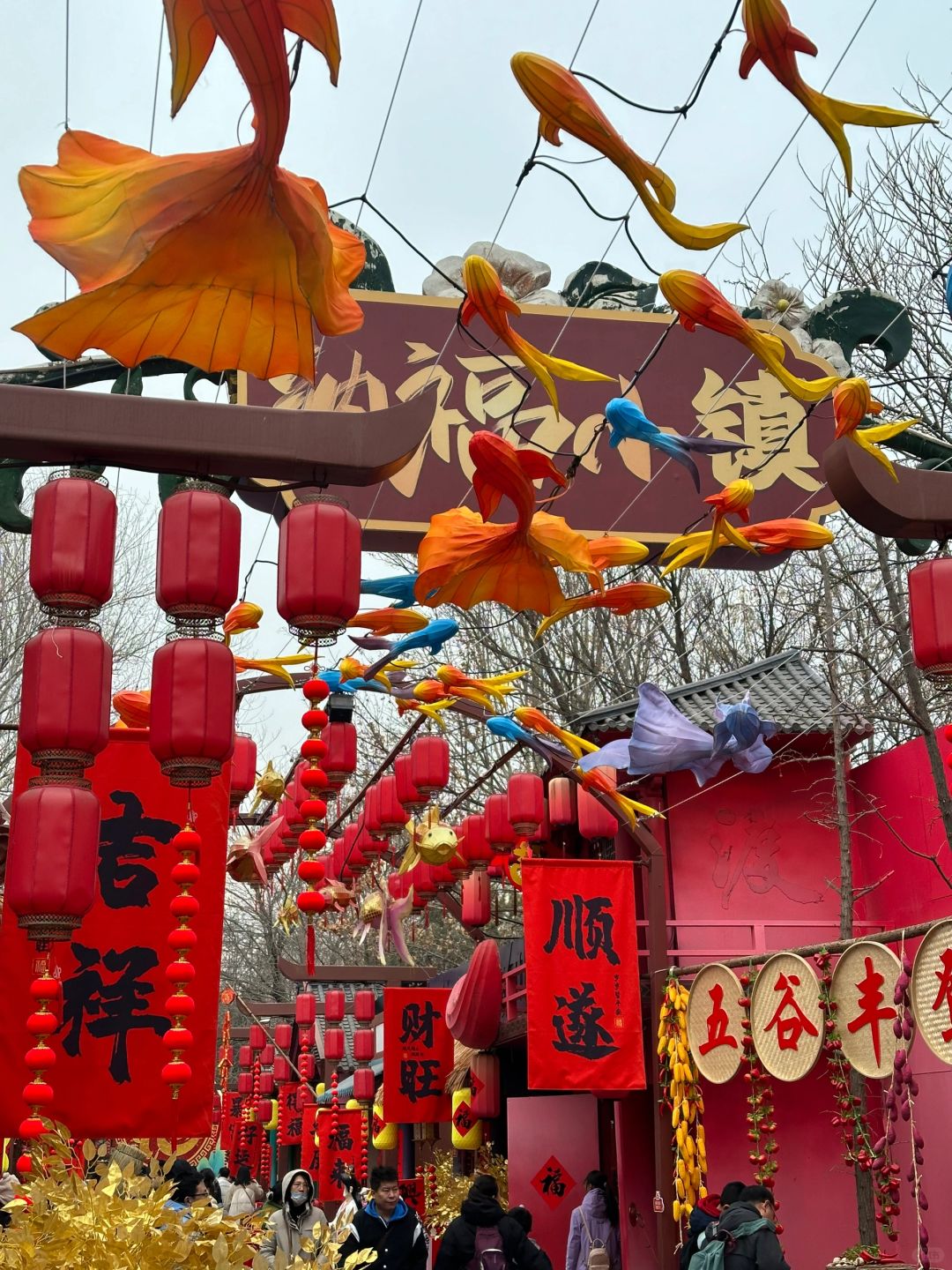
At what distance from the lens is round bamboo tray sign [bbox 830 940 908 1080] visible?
1053 cm

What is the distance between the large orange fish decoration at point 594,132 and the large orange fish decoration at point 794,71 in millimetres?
608

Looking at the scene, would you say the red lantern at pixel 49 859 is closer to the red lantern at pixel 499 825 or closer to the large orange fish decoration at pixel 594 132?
the large orange fish decoration at pixel 594 132

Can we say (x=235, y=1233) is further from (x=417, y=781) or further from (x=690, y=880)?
(x=690, y=880)

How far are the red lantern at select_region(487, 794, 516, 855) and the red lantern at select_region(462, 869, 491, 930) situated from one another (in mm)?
3000

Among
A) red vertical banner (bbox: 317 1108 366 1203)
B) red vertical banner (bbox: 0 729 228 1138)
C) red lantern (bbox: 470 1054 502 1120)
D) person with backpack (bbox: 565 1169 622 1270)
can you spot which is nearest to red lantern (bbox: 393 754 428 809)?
red vertical banner (bbox: 0 729 228 1138)

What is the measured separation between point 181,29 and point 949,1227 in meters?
11.9

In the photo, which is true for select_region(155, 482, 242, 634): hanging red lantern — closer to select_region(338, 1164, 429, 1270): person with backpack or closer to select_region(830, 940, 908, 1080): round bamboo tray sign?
select_region(338, 1164, 429, 1270): person with backpack

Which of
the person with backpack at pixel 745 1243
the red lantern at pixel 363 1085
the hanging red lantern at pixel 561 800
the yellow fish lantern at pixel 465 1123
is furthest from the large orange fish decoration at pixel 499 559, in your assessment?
the red lantern at pixel 363 1085

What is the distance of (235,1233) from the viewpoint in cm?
555

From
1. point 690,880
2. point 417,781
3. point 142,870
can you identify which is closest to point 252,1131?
point 690,880

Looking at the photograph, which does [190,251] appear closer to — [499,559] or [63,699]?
[63,699]

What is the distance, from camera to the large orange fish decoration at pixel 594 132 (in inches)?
249

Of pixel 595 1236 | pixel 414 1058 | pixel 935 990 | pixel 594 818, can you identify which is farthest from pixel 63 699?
pixel 414 1058

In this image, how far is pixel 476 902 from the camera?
18.1 metres
